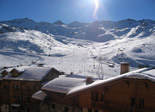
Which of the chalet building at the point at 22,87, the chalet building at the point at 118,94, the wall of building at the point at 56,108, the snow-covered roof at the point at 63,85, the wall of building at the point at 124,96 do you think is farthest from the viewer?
the chalet building at the point at 22,87

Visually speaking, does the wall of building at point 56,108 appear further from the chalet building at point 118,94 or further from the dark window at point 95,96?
the dark window at point 95,96

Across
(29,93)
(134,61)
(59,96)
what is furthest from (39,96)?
(134,61)

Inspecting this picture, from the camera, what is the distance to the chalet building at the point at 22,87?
2412 centimetres

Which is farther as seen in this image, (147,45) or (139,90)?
(147,45)

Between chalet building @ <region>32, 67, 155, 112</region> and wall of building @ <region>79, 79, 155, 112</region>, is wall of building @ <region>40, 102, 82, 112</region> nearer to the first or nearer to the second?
chalet building @ <region>32, 67, 155, 112</region>

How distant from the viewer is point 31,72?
25906 millimetres

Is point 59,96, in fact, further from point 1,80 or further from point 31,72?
point 1,80

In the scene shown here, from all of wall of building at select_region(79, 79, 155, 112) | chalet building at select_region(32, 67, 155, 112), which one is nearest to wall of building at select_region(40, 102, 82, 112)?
chalet building at select_region(32, 67, 155, 112)

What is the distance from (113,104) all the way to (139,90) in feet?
8.32

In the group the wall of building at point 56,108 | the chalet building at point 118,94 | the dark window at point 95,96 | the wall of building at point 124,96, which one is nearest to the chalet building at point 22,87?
the wall of building at point 56,108

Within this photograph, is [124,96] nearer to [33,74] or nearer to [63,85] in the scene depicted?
[63,85]

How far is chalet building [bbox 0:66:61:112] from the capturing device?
2412 centimetres

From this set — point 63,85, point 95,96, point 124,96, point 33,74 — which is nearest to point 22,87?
point 33,74

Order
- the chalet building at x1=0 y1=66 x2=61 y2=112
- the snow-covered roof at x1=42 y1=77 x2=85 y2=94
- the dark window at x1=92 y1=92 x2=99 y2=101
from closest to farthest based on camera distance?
the dark window at x1=92 y1=92 x2=99 y2=101, the snow-covered roof at x1=42 y1=77 x2=85 y2=94, the chalet building at x1=0 y1=66 x2=61 y2=112
